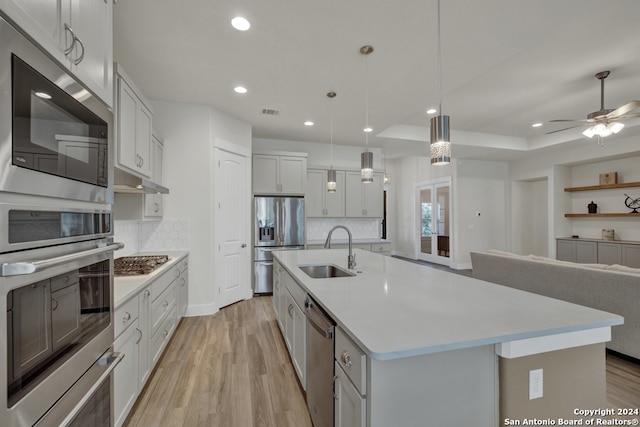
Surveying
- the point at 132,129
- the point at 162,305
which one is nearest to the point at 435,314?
the point at 162,305

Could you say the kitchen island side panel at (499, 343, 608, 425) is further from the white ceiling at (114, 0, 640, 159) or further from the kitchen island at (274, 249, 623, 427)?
the white ceiling at (114, 0, 640, 159)

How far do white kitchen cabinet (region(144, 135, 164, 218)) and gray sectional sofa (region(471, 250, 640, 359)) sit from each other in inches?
170

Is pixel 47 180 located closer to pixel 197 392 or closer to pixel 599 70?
pixel 197 392

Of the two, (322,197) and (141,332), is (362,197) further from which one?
(141,332)

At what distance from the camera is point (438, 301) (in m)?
1.51

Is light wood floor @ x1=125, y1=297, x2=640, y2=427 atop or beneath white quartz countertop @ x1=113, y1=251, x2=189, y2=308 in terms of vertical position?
beneath

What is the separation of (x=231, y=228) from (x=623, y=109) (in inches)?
195

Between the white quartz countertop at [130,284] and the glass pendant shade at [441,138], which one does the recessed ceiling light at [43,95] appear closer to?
the white quartz countertop at [130,284]

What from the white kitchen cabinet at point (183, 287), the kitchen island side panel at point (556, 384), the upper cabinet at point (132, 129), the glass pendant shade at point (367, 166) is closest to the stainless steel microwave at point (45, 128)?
the upper cabinet at point (132, 129)

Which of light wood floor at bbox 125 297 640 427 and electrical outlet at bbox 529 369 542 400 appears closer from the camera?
electrical outlet at bbox 529 369 542 400

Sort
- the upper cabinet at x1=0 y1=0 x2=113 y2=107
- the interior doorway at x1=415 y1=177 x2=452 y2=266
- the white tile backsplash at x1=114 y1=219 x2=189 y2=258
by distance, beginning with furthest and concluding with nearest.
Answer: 1. the interior doorway at x1=415 y1=177 x2=452 y2=266
2. the white tile backsplash at x1=114 y1=219 x2=189 y2=258
3. the upper cabinet at x1=0 y1=0 x2=113 y2=107

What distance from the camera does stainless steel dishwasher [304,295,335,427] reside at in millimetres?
1358

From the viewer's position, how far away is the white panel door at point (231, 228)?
3.89 meters

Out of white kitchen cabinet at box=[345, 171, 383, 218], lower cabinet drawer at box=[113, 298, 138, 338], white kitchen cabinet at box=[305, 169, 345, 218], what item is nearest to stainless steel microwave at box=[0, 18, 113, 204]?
lower cabinet drawer at box=[113, 298, 138, 338]
